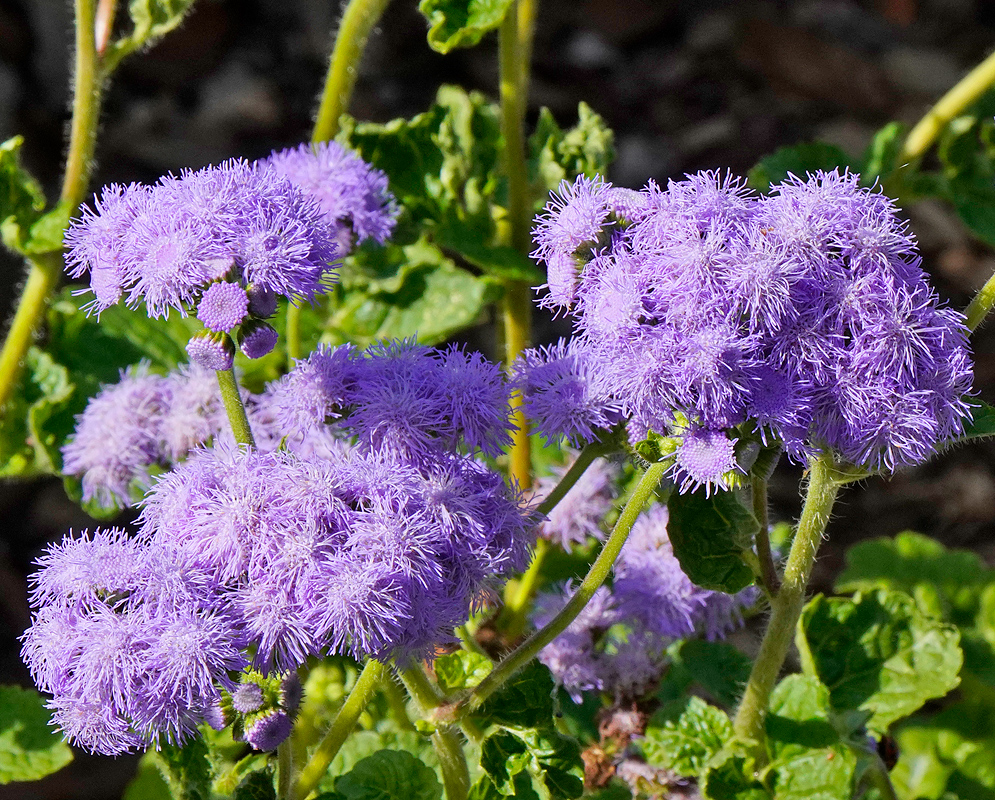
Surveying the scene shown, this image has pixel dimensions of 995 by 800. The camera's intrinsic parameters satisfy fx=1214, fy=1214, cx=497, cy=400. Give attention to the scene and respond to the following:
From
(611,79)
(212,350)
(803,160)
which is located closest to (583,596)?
(212,350)

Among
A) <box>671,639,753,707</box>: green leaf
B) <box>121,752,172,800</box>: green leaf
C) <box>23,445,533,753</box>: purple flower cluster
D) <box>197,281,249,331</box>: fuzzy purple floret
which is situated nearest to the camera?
<box>23,445,533,753</box>: purple flower cluster

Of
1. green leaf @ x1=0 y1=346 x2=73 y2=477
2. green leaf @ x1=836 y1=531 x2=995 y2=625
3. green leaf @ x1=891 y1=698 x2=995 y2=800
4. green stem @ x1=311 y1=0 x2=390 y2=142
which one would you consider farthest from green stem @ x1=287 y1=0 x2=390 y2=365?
green leaf @ x1=891 y1=698 x2=995 y2=800

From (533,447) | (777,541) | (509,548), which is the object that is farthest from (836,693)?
(533,447)

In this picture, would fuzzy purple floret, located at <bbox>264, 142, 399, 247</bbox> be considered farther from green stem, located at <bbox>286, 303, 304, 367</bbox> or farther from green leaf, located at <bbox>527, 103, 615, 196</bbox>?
green leaf, located at <bbox>527, 103, 615, 196</bbox>

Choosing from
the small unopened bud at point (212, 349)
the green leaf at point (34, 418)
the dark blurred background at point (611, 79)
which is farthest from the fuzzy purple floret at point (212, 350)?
the dark blurred background at point (611, 79)

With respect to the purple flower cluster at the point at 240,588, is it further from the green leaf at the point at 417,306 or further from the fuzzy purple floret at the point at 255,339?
the green leaf at the point at 417,306

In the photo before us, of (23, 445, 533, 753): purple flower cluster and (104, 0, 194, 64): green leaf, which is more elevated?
(104, 0, 194, 64): green leaf

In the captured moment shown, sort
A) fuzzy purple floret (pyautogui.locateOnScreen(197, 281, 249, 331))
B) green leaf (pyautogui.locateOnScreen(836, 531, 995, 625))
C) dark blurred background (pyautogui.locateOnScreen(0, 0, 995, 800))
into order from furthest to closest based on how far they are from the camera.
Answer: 1. dark blurred background (pyautogui.locateOnScreen(0, 0, 995, 800))
2. green leaf (pyautogui.locateOnScreen(836, 531, 995, 625))
3. fuzzy purple floret (pyautogui.locateOnScreen(197, 281, 249, 331))

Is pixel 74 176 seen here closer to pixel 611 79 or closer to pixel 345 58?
pixel 345 58
